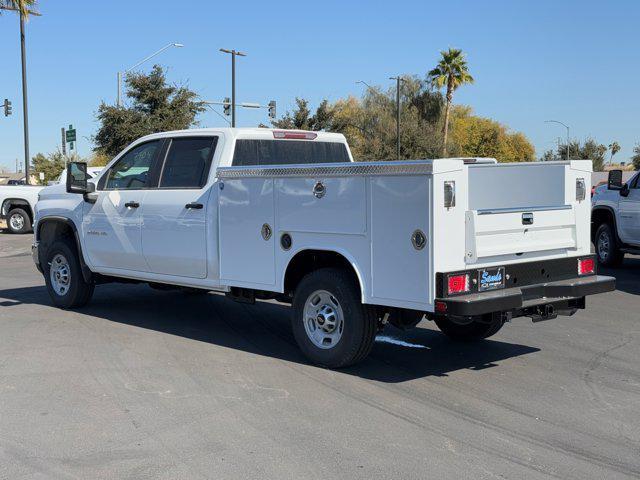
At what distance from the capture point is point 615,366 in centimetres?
680

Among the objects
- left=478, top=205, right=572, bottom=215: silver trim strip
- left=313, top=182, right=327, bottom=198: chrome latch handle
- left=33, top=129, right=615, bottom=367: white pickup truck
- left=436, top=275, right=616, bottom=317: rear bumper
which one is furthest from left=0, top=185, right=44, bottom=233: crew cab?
left=436, top=275, right=616, bottom=317: rear bumper

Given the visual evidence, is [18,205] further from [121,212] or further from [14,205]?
[121,212]

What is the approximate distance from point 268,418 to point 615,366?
3.41 m

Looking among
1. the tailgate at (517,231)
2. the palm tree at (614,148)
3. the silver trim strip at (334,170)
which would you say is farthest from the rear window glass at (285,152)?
the palm tree at (614,148)

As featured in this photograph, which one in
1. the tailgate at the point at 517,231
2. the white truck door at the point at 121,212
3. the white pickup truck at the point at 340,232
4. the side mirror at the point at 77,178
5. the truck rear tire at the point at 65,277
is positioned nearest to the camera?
the white pickup truck at the point at 340,232

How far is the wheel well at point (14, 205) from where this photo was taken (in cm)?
2364

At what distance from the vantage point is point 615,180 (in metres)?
12.8

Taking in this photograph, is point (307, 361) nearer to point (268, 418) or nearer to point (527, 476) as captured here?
point (268, 418)

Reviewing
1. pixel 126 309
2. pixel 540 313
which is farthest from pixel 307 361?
pixel 126 309

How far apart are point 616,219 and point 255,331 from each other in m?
8.30

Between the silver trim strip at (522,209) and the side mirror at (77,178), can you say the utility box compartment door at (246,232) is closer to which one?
the silver trim strip at (522,209)

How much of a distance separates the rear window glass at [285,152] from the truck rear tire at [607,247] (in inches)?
289

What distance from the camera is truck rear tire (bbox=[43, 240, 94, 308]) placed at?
942cm

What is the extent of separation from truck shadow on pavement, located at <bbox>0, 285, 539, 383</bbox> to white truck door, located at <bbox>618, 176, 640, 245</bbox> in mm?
6206
